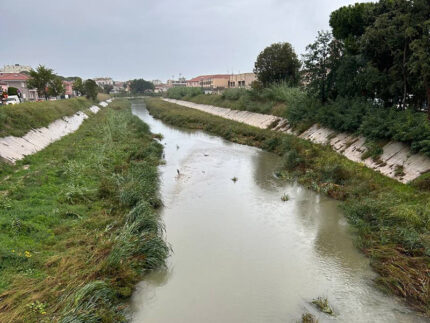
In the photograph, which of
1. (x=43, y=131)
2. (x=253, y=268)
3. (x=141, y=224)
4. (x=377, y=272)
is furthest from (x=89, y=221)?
(x=43, y=131)

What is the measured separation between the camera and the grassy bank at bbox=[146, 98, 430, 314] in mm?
7461

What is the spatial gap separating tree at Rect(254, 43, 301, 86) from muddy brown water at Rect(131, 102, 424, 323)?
26.0 meters

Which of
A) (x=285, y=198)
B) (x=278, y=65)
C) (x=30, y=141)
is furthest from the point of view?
(x=278, y=65)

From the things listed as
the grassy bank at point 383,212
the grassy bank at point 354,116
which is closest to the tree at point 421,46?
the grassy bank at point 354,116

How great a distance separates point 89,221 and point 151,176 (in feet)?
16.7

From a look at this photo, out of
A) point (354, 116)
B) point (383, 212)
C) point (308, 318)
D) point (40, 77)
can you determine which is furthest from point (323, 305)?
point (40, 77)

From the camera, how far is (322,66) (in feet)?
A: 75.8

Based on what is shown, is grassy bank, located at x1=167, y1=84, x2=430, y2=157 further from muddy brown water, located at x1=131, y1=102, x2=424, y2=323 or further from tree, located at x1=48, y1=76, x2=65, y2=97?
tree, located at x1=48, y1=76, x2=65, y2=97

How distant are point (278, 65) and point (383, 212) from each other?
3083 cm

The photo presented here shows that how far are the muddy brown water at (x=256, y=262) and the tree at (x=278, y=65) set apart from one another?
26006 millimetres

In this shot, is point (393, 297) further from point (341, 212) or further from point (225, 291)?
point (341, 212)

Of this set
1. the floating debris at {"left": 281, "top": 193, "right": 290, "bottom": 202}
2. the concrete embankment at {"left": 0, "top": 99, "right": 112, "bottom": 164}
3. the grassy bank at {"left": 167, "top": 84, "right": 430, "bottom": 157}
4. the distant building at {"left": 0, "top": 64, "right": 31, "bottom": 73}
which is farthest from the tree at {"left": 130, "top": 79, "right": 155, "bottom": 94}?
the floating debris at {"left": 281, "top": 193, "right": 290, "bottom": 202}

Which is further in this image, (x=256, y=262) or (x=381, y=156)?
(x=381, y=156)

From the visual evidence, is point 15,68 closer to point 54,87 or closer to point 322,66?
point 54,87
